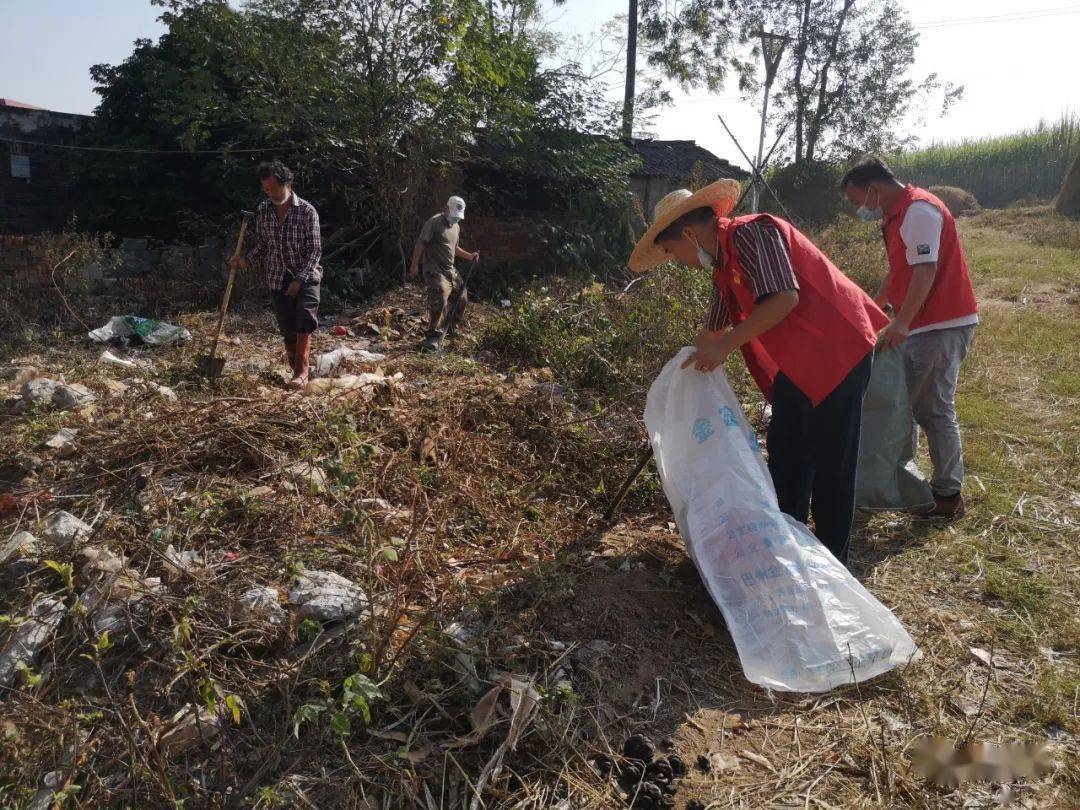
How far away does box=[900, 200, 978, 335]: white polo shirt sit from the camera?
10.2 feet

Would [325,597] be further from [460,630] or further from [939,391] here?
[939,391]

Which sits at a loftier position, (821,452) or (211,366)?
(821,452)

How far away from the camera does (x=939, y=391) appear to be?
131 inches

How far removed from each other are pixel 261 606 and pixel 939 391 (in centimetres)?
296

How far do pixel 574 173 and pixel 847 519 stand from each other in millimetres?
→ 9135

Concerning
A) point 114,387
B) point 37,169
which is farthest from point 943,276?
point 37,169

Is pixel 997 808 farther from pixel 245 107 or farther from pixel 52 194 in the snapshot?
pixel 52 194

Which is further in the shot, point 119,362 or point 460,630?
point 119,362

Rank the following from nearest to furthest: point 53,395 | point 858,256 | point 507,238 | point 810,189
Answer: point 53,395 < point 858,256 < point 507,238 < point 810,189

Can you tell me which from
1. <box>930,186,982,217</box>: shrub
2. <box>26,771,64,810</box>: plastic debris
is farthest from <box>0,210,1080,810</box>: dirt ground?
<box>930,186,982,217</box>: shrub

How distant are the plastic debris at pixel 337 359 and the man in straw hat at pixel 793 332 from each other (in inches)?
123

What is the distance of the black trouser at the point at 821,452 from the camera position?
248cm

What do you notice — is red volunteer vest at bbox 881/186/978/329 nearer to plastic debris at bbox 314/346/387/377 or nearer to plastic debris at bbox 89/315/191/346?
plastic debris at bbox 314/346/387/377

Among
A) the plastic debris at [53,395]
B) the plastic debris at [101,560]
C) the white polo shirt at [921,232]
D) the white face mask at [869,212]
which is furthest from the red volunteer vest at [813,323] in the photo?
the plastic debris at [53,395]
